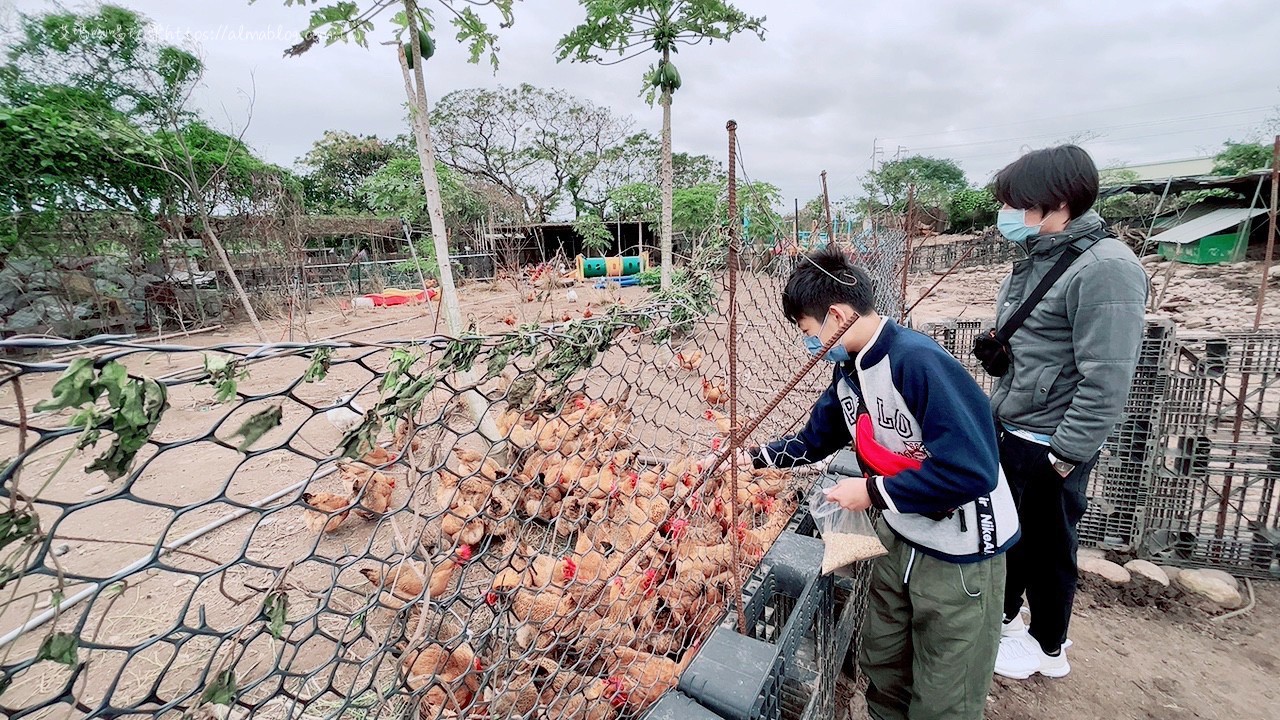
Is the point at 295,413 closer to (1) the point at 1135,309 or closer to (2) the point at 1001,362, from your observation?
(2) the point at 1001,362

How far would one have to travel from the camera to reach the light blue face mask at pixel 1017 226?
170 cm

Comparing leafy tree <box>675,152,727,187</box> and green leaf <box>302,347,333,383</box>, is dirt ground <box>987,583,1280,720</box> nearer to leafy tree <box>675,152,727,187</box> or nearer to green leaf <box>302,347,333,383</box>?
green leaf <box>302,347,333,383</box>

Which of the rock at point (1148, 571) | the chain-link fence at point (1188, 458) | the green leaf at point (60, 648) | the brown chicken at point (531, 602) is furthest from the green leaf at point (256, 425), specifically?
the rock at point (1148, 571)

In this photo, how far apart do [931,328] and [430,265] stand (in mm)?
14208

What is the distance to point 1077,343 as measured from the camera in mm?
1559

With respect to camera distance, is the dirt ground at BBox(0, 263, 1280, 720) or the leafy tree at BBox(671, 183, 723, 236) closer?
the dirt ground at BBox(0, 263, 1280, 720)

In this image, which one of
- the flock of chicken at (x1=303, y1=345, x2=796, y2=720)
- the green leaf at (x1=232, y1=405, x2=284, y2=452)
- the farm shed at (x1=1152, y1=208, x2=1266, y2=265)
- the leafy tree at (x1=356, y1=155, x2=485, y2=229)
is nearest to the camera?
the green leaf at (x1=232, y1=405, x2=284, y2=452)

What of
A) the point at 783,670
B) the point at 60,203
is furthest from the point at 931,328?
the point at 60,203


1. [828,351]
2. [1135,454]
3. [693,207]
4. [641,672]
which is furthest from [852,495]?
[693,207]

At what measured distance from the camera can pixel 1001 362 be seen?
5.92ft

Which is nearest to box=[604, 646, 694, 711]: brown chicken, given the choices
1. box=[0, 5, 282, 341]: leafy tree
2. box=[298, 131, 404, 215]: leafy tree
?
box=[0, 5, 282, 341]: leafy tree

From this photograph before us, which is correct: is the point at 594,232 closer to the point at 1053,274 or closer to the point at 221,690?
the point at 1053,274

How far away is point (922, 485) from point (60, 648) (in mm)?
1439

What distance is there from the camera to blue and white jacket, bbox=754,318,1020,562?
1204 mm
